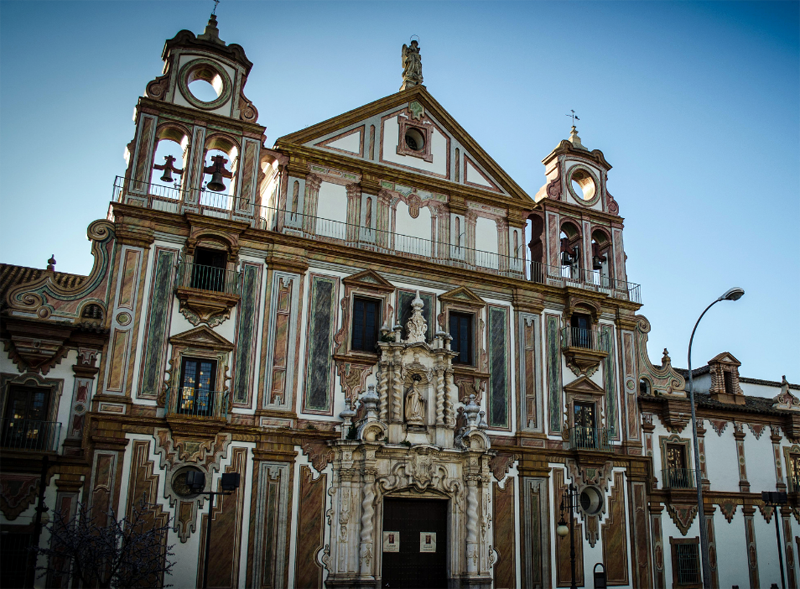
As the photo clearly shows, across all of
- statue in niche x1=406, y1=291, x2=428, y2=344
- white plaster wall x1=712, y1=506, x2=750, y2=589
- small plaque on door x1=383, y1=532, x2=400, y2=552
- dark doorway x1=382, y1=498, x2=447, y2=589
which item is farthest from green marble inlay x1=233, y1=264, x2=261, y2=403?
white plaster wall x1=712, y1=506, x2=750, y2=589

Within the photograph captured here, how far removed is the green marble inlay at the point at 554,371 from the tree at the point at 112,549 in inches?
576

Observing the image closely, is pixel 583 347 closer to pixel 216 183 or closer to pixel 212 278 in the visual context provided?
pixel 212 278

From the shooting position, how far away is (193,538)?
2284 centimetres

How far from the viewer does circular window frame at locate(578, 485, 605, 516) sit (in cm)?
2908

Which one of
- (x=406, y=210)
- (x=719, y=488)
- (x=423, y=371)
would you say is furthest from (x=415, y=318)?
(x=719, y=488)

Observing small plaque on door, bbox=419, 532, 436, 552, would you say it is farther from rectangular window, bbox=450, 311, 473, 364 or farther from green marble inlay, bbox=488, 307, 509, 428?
rectangular window, bbox=450, 311, 473, 364

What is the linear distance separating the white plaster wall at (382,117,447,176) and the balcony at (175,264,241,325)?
8.27 meters

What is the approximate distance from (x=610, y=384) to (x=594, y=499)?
15.2 ft

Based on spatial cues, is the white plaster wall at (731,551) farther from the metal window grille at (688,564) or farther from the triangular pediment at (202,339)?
the triangular pediment at (202,339)

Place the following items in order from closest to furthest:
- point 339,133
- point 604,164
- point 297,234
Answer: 1. point 297,234
2. point 339,133
3. point 604,164

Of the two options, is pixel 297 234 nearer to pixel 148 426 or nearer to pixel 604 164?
pixel 148 426

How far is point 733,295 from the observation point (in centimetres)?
2567

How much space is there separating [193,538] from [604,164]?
2348cm

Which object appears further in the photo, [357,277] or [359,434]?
[357,277]
